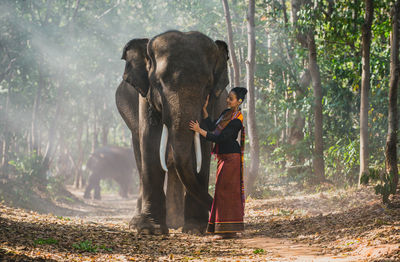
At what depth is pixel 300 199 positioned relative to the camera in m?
11.2

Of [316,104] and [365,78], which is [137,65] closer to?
[365,78]

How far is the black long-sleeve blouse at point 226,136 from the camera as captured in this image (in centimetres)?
671

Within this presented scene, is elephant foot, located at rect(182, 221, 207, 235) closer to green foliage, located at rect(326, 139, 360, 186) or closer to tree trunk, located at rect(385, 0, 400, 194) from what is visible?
tree trunk, located at rect(385, 0, 400, 194)

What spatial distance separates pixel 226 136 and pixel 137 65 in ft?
6.54

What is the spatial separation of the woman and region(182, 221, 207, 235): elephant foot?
416 mm

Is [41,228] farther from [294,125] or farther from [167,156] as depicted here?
[294,125]

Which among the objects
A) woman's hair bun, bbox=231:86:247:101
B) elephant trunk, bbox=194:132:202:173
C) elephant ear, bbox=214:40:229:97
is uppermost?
elephant ear, bbox=214:40:229:97

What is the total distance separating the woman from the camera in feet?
22.2

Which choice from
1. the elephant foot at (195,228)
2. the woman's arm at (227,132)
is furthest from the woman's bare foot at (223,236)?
the woman's arm at (227,132)

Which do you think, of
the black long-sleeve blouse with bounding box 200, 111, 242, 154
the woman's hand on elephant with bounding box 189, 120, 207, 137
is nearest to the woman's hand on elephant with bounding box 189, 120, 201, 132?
the woman's hand on elephant with bounding box 189, 120, 207, 137

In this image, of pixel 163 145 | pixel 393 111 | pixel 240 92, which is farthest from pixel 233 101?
pixel 393 111

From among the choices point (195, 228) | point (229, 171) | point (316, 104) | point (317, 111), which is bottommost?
point (195, 228)

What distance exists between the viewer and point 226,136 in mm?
6719

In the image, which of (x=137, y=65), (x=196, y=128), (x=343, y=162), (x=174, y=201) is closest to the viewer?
(x=196, y=128)
